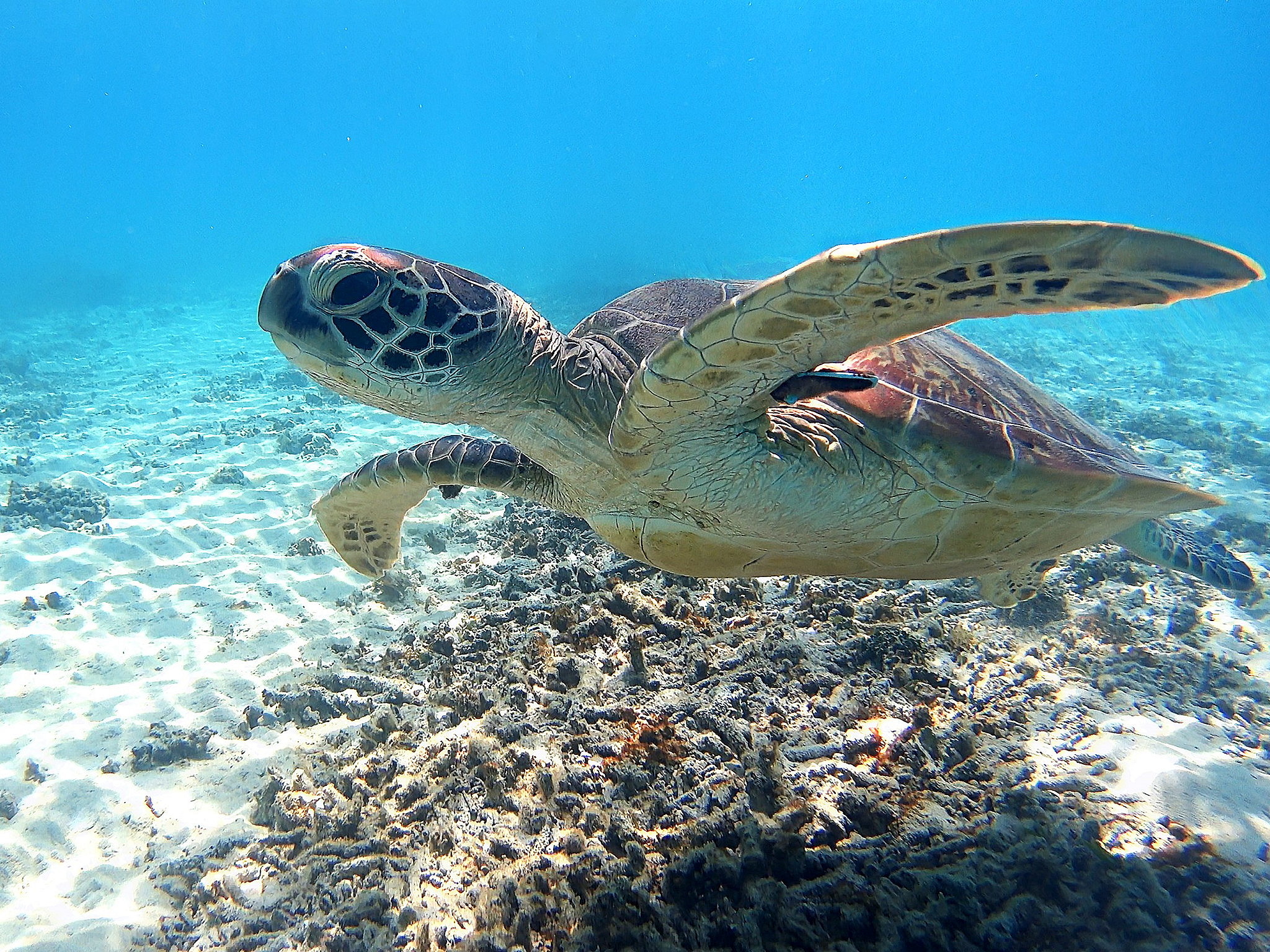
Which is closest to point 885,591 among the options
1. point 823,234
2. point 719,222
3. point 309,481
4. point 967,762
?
point 967,762

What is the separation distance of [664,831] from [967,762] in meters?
1.18

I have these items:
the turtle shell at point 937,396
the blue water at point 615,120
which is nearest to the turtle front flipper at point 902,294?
the turtle shell at point 937,396

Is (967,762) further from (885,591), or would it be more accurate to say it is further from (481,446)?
(481,446)

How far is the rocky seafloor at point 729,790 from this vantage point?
5.34 feet

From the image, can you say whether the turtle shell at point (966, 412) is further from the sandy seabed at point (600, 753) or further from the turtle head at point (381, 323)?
the turtle head at point (381, 323)

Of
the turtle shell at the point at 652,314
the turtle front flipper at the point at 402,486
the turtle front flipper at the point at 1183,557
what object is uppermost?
the turtle shell at the point at 652,314

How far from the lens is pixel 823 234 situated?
7906 centimetres

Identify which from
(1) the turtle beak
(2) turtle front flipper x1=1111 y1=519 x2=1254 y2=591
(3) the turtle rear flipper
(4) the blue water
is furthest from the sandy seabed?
(4) the blue water

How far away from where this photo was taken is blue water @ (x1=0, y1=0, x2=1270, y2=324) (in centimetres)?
7806

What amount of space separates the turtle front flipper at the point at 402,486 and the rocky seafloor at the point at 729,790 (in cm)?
70

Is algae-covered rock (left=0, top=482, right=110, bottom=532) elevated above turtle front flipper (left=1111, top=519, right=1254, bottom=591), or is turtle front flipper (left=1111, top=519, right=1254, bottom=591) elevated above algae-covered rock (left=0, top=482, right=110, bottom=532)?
turtle front flipper (left=1111, top=519, right=1254, bottom=591)

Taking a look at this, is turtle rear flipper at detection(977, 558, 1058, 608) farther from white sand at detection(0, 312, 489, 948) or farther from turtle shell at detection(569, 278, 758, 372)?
white sand at detection(0, 312, 489, 948)

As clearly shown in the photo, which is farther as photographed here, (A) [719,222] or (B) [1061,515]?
(A) [719,222]

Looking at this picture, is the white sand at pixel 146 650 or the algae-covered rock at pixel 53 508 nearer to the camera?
the white sand at pixel 146 650
